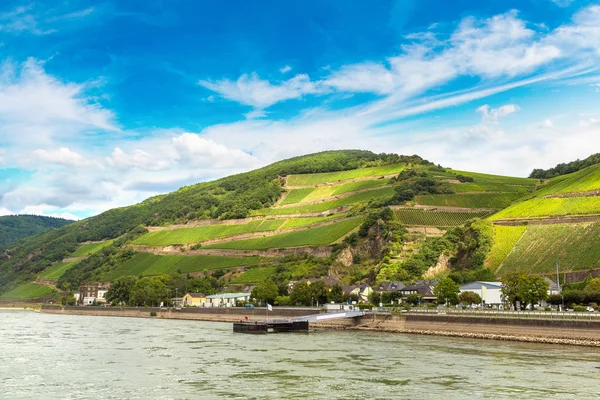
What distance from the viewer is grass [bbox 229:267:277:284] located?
12319 cm

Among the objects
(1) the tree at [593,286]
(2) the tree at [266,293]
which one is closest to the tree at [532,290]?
(1) the tree at [593,286]

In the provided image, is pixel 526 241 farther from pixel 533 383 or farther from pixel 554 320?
pixel 533 383

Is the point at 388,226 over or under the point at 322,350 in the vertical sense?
over

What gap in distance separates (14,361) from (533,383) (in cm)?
3390

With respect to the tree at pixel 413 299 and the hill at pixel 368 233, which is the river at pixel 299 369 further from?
the hill at pixel 368 233

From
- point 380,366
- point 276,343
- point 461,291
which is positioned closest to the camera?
point 380,366

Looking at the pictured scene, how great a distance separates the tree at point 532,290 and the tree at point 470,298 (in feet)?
34.4

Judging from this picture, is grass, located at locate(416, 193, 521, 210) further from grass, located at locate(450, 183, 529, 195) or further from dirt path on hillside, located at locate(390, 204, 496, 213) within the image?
grass, located at locate(450, 183, 529, 195)

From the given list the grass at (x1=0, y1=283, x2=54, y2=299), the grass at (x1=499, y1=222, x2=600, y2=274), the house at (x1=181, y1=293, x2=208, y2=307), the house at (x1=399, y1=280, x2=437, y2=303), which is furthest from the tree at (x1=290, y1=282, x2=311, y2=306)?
the grass at (x1=0, y1=283, x2=54, y2=299)

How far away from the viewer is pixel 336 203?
155750 millimetres

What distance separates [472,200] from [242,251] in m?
51.9

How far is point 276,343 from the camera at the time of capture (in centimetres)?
5672

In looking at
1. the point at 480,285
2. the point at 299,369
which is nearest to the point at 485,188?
the point at 480,285

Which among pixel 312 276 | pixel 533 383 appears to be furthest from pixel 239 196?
pixel 533 383
